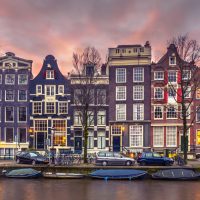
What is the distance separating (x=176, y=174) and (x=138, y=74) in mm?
29592

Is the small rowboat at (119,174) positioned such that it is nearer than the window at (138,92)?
Yes

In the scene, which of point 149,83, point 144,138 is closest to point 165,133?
point 144,138

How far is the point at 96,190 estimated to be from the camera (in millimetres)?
33531

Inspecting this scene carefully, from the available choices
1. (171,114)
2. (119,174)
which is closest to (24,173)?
(119,174)

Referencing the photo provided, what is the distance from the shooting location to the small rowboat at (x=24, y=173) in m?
40.4

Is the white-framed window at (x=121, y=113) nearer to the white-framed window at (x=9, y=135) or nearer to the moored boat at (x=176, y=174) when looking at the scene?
the white-framed window at (x=9, y=135)

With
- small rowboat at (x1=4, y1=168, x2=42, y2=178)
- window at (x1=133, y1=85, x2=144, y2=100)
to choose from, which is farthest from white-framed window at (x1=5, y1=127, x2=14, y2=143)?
small rowboat at (x1=4, y1=168, x2=42, y2=178)

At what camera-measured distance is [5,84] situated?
219 ft

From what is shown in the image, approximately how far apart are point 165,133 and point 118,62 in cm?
1430

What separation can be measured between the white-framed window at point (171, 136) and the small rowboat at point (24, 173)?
94.6 ft

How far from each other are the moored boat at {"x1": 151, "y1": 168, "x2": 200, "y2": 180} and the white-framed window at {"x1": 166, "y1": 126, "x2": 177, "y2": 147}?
2439 cm

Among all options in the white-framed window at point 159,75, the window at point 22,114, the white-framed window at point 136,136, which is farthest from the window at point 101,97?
the window at point 22,114

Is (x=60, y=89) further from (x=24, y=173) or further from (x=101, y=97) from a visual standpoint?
(x=24, y=173)

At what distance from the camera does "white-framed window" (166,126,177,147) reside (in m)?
63.7
